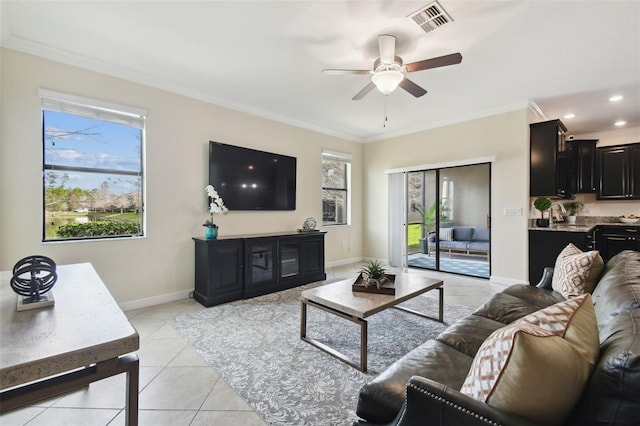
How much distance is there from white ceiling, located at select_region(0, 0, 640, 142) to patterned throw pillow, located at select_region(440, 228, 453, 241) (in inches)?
85.6

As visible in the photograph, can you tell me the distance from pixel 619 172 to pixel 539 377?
6.59 metres

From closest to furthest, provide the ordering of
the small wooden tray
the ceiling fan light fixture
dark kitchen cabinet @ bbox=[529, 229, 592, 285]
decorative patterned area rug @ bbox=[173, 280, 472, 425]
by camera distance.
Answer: decorative patterned area rug @ bbox=[173, 280, 472, 425] → the small wooden tray → the ceiling fan light fixture → dark kitchen cabinet @ bbox=[529, 229, 592, 285]

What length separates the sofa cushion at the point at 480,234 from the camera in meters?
4.64

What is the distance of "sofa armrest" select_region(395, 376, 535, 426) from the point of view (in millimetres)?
790

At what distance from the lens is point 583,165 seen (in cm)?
531

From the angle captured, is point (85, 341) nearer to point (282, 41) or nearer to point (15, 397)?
point (15, 397)

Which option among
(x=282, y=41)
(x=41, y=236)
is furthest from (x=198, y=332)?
(x=282, y=41)

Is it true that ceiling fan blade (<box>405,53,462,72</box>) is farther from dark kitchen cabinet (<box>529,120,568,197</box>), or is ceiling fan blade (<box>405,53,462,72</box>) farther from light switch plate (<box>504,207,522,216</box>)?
light switch plate (<box>504,207,522,216</box>)

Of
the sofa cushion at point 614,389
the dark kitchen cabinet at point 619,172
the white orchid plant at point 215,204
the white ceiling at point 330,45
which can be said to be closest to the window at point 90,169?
the white ceiling at point 330,45

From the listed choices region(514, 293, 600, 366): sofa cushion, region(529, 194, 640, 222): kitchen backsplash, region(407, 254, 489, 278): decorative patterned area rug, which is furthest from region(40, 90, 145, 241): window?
region(529, 194, 640, 222): kitchen backsplash

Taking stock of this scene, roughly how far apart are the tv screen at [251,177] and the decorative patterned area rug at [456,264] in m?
2.67

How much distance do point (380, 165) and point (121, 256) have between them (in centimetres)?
471

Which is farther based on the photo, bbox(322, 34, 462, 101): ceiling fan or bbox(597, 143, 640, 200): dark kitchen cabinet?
bbox(597, 143, 640, 200): dark kitchen cabinet

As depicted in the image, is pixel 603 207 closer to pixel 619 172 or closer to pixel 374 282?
pixel 619 172
